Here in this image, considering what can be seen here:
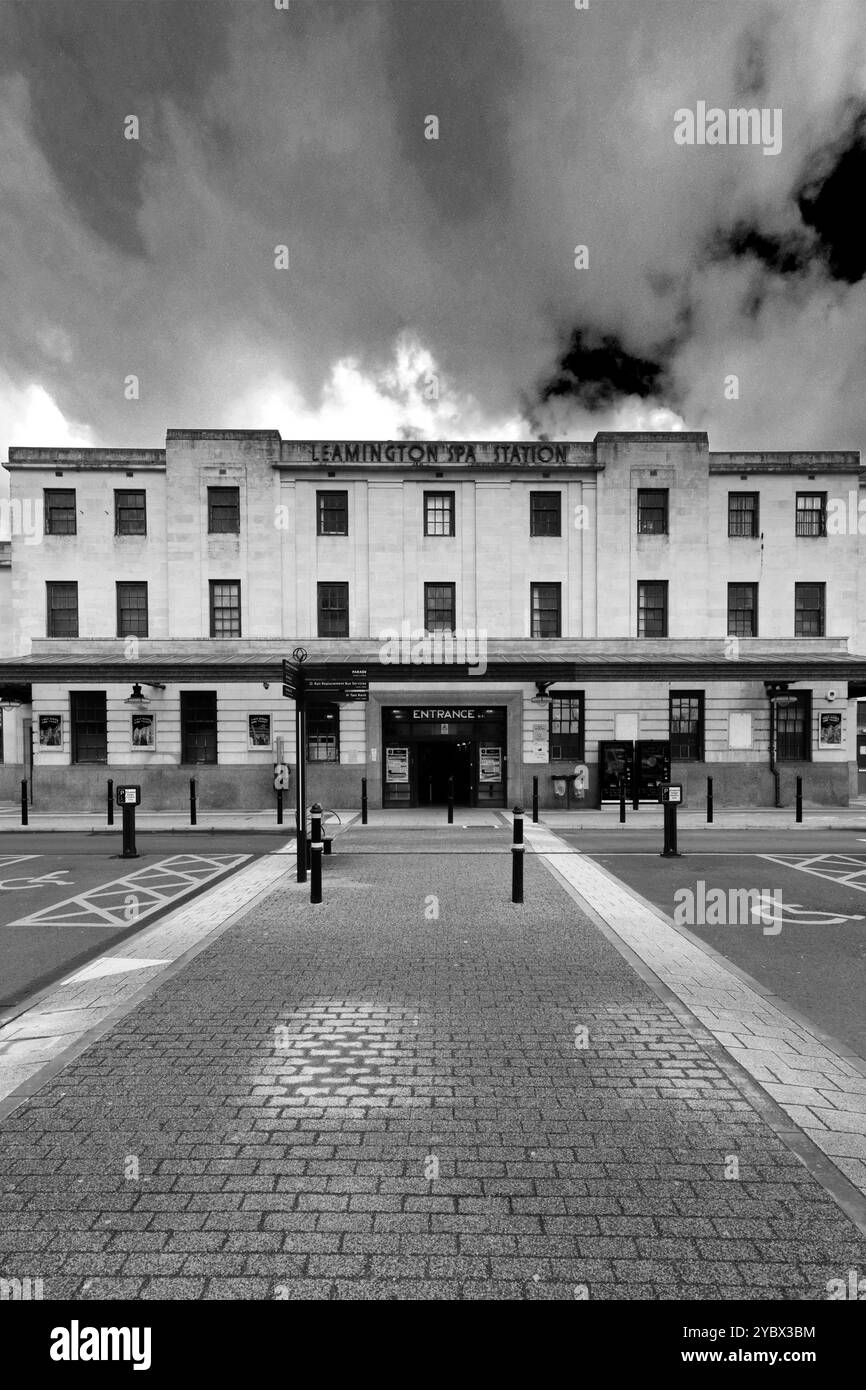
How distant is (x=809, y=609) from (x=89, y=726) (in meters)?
24.3

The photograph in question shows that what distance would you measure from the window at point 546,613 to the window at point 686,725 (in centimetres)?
436

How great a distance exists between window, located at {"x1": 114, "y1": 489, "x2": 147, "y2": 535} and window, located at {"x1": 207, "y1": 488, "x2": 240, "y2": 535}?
224 cm

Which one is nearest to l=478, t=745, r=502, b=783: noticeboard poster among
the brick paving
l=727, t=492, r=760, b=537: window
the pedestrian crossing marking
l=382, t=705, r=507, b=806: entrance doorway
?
l=382, t=705, r=507, b=806: entrance doorway

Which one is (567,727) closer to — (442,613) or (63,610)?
(442,613)

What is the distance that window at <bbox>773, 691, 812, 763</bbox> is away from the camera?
20078mm

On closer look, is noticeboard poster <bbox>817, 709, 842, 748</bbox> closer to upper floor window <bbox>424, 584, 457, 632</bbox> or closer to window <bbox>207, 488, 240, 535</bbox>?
upper floor window <bbox>424, 584, 457, 632</bbox>

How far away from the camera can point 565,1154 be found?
315cm

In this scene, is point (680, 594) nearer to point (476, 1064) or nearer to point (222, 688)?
point (222, 688)

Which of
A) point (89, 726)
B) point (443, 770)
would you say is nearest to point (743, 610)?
point (443, 770)

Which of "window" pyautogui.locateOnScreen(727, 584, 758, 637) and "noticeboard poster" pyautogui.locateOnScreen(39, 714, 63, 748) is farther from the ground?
"window" pyautogui.locateOnScreen(727, 584, 758, 637)

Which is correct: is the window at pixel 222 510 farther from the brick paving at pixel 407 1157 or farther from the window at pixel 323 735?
the brick paving at pixel 407 1157

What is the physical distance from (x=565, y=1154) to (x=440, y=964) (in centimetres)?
279

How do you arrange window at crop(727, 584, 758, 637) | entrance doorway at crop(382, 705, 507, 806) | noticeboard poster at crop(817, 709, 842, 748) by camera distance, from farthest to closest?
1. window at crop(727, 584, 758, 637)
2. noticeboard poster at crop(817, 709, 842, 748)
3. entrance doorway at crop(382, 705, 507, 806)
